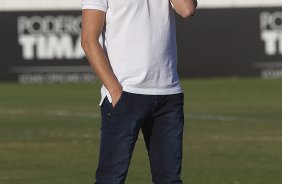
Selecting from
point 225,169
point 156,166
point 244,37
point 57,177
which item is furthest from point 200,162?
point 244,37

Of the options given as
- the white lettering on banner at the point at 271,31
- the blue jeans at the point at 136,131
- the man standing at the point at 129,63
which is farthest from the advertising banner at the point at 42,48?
the man standing at the point at 129,63

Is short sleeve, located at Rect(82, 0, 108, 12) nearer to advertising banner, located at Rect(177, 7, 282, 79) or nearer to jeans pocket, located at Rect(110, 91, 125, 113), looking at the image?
jeans pocket, located at Rect(110, 91, 125, 113)

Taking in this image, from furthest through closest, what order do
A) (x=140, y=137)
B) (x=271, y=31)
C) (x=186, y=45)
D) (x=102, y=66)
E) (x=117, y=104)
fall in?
1. (x=186, y=45)
2. (x=271, y=31)
3. (x=140, y=137)
4. (x=117, y=104)
5. (x=102, y=66)

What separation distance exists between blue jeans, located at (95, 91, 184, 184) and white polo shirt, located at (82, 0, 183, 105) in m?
0.08

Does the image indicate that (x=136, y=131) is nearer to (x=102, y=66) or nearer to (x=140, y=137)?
(x=102, y=66)

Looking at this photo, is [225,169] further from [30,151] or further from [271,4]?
[271,4]

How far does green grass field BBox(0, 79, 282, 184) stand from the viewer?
13258 millimetres

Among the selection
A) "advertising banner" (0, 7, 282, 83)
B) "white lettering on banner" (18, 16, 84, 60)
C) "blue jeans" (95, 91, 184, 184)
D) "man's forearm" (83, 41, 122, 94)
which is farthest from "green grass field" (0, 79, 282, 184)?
"man's forearm" (83, 41, 122, 94)

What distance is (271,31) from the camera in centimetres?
3294

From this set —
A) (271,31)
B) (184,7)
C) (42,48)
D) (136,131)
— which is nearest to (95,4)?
(184,7)

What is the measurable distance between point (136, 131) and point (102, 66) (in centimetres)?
49

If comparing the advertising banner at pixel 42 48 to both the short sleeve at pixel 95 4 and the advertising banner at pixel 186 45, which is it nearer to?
the advertising banner at pixel 186 45

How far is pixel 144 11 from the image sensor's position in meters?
7.50

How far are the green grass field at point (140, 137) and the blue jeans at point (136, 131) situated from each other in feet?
15.5
